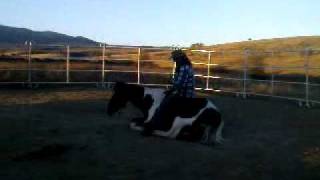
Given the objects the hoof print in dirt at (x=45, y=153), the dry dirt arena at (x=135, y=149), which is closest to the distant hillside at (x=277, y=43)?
the dry dirt arena at (x=135, y=149)

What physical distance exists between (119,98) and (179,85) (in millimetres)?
1300

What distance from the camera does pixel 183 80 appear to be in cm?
982

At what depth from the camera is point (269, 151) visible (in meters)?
8.89

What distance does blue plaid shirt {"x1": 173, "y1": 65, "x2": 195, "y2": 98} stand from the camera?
9773 mm

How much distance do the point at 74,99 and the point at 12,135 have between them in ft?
19.6

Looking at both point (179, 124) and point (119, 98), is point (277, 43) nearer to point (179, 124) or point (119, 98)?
point (119, 98)

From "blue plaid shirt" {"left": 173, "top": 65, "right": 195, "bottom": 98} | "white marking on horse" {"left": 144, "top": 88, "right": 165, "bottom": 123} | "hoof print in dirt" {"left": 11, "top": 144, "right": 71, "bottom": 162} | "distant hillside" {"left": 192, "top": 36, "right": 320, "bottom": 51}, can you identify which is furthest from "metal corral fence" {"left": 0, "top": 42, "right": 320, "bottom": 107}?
"distant hillside" {"left": 192, "top": 36, "right": 320, "bottom": 51}

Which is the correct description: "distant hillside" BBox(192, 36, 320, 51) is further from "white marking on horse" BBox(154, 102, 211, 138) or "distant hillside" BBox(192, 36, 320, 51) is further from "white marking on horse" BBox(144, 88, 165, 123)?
"white marking on horse" BBox(154, 102, 211, 138)

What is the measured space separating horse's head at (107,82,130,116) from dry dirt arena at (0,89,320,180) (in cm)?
31

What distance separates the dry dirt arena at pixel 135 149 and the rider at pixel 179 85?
33 cm

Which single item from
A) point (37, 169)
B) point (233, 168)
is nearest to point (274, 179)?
point (233, 168)

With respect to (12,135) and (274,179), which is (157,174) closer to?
(274,179)

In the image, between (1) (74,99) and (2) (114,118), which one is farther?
(1) (74,99)

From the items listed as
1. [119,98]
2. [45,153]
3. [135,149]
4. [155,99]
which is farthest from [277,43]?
[45,153]
